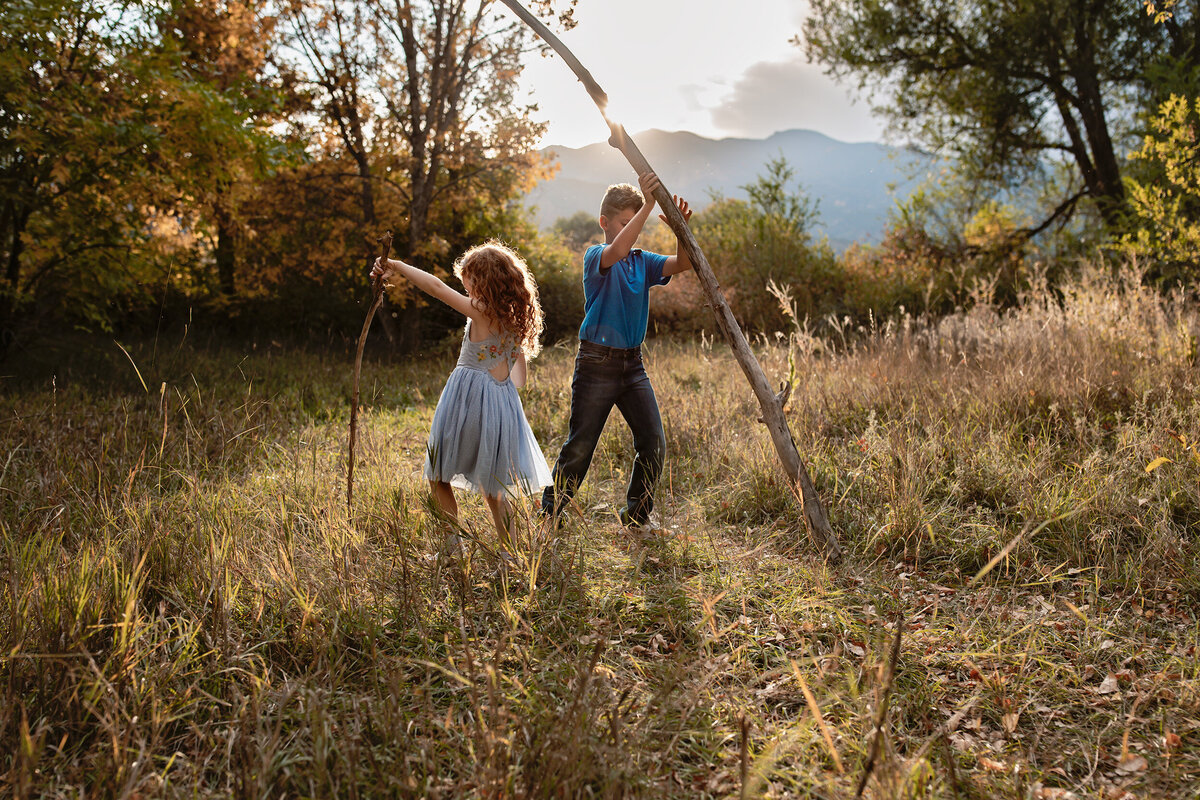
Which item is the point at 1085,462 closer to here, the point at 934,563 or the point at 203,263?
the point at 934,563

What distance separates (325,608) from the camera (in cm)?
260

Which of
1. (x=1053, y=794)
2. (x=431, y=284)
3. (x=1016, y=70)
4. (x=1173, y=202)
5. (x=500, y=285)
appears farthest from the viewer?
(x=1016, y=70)

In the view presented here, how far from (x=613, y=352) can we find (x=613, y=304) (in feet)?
0.85

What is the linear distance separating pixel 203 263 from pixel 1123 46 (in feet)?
63.4

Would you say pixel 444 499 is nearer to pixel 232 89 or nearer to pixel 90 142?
pixel 90 142

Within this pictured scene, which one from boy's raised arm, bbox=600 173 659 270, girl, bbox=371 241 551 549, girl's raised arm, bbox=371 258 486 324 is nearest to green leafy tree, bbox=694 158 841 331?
boy's raised arm, bbox=600 173 659 270

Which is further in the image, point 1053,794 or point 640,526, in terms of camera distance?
point 640,526

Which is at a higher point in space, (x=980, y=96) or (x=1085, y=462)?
(x=980, y=96)

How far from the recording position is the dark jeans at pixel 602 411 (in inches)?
142

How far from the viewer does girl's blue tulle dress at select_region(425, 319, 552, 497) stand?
10.9 ft

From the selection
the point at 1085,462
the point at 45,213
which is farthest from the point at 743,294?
the point at 45,213

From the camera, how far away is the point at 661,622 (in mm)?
2885

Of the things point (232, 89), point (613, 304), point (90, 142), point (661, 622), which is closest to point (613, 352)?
point (613, 304)

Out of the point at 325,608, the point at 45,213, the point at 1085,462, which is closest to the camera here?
the point at 325,608
